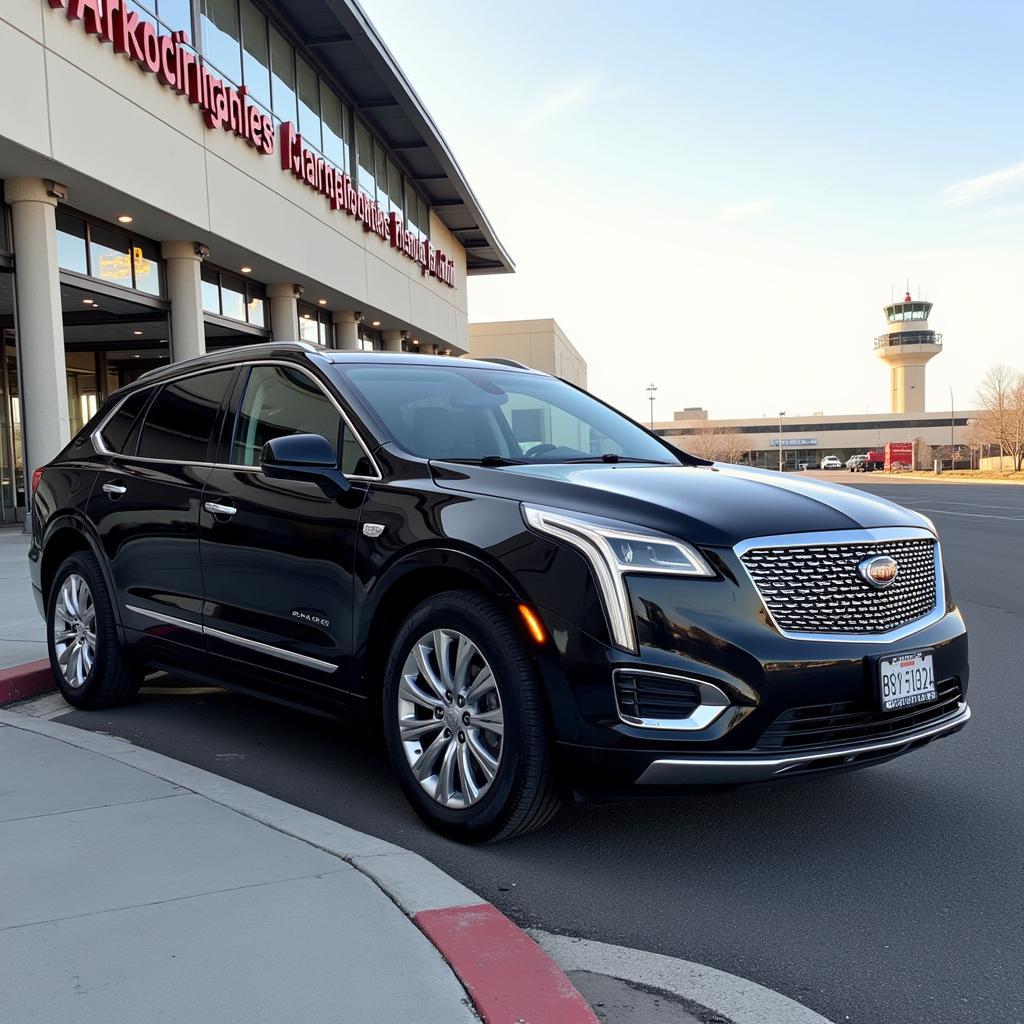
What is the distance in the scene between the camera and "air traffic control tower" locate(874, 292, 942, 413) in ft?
437

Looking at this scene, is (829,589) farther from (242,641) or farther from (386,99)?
(386,99)

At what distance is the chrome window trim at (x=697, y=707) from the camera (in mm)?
3348

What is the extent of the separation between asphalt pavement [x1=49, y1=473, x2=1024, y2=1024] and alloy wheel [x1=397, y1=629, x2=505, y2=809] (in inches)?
9.2

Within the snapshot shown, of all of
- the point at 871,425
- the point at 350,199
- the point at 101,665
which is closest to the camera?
the point at 101,665

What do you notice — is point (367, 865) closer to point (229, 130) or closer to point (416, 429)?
point (416, 429)

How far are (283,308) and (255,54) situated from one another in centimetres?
546

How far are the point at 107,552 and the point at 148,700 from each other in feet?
3.24

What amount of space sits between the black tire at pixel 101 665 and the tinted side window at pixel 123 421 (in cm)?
63

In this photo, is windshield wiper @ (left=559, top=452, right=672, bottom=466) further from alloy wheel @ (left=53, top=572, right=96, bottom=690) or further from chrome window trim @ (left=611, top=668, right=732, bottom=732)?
alloy wheel @ (left=53, top=572, right=96, bottom=690)

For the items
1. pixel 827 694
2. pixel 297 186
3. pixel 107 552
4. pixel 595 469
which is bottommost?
pixel 827 694

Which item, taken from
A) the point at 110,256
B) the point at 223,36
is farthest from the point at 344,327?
the point at 110,256

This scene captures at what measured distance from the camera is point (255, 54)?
69.8 feet

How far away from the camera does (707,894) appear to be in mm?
3416

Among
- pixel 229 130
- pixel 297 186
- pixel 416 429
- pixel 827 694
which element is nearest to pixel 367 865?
pixel 827 694
